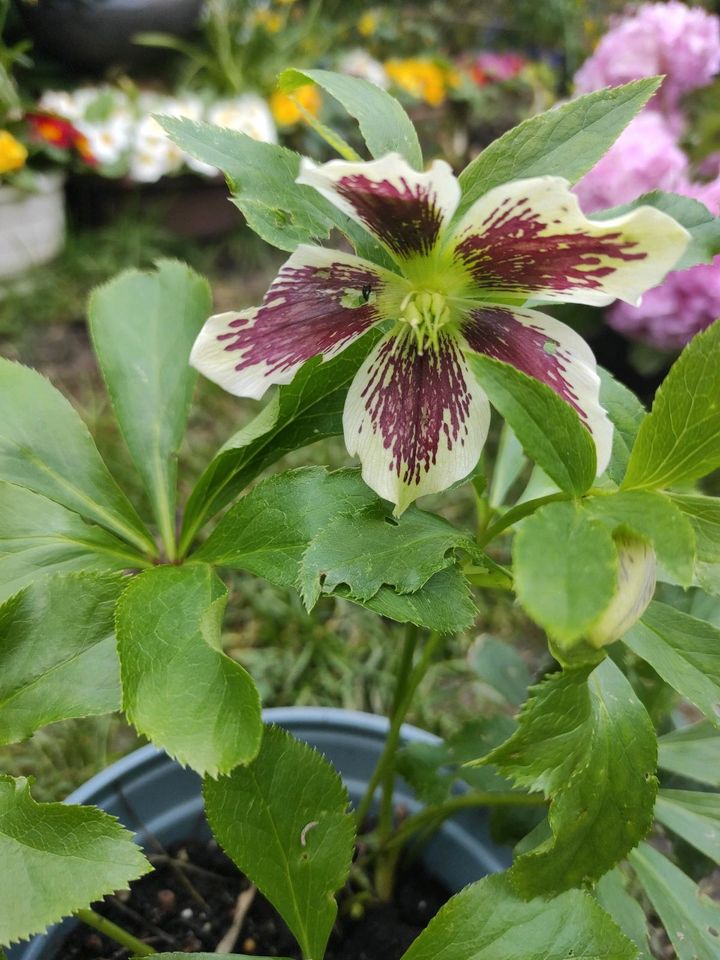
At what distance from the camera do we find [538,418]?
1.25 feet

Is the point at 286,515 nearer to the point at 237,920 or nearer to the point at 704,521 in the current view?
the point at 704,521

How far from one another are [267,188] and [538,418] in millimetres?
207

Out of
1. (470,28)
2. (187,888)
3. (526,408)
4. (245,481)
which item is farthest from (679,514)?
(470,28)

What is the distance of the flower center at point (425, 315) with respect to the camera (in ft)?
1.50

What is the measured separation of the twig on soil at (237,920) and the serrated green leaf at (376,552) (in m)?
0.41

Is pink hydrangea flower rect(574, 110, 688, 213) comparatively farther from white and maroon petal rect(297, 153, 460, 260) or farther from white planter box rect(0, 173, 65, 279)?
white planter box rect(0, 173, 65, 279)

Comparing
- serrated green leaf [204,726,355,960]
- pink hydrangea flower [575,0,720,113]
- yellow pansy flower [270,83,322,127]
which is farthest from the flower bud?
yellow pansy flower [270,83,322,127]

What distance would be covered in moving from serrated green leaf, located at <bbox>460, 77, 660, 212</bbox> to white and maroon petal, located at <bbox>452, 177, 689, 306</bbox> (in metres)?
0.07

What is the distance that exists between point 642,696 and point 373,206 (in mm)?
458

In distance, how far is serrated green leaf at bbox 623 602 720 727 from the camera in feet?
1.48

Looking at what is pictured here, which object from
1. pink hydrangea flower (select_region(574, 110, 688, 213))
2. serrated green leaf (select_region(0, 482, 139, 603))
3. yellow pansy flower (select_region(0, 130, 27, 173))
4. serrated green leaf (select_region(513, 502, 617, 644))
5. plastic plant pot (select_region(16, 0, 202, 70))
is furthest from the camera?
plastic plant pot (select_region(16, 0, 202, 70))

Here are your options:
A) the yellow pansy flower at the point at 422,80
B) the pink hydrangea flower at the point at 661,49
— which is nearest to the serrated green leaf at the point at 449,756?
the pink hydrangea flower at the point at 661,49

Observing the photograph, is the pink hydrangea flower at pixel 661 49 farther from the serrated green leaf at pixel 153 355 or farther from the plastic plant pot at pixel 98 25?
the plastic plant pot at pixel 98 25

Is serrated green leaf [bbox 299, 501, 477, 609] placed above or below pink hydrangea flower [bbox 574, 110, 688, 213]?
below
